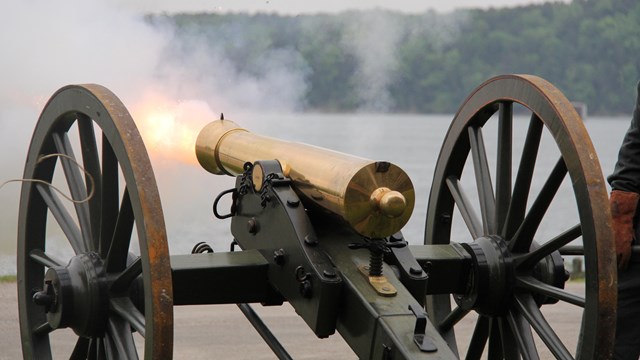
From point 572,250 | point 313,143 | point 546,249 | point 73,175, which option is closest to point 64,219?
point 73,175

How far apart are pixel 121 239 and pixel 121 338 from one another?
346mm

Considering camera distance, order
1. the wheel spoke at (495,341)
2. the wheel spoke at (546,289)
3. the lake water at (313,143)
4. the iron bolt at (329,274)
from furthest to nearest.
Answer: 1. the lake water at (313,143)
2. the wheel spoke at (495,341)
3. the wheel spoke at (546,289)
4. the iron bolt at (329,274)

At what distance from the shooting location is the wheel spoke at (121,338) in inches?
159

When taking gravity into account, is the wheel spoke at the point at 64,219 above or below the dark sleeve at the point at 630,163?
below

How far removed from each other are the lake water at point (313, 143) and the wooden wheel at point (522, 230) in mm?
2336

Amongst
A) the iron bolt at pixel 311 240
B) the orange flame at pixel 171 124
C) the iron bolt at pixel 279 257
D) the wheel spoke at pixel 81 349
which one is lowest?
the wheel spoke at pixel 81 349

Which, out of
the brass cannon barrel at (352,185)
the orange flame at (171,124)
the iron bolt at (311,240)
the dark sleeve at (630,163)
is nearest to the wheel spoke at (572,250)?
the dark sleeve at (630,163)

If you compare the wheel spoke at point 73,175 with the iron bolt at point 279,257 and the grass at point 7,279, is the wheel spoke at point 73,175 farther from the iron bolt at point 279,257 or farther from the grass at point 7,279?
the grass at point 7,279

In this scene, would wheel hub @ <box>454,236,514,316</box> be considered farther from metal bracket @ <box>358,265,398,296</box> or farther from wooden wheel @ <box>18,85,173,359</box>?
wooden wheel @ <box>18,85,173,359</box>

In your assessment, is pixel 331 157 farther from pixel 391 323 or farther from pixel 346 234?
pixel 391 323

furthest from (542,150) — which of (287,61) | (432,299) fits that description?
(432,299)

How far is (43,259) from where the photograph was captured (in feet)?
15.4

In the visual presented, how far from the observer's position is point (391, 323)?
3643 millimetres

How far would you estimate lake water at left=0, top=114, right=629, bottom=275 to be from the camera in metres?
10.2
